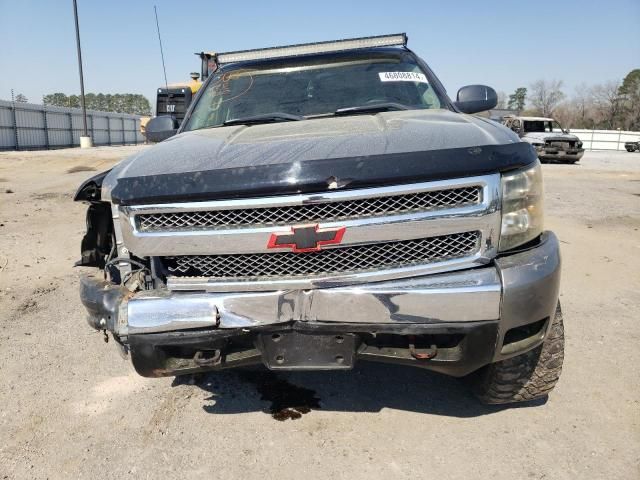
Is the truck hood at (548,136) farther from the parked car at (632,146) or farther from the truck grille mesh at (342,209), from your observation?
the parked car at (632,146)

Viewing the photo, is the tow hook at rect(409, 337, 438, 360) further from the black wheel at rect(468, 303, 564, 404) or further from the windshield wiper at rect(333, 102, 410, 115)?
the windshield wiper at rect(333, 102, 410, 115)

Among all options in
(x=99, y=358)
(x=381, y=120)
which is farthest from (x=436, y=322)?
(x=99, y=358)

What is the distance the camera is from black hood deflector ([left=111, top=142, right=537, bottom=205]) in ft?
6.57

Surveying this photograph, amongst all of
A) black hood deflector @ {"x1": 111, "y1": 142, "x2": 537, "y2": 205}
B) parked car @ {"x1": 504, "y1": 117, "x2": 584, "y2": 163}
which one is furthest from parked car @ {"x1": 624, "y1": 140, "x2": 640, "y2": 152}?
black hood deflector @ {"x1": 111, "y1": 142, "x2": 537, "y2": 205}

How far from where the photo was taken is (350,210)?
207cm

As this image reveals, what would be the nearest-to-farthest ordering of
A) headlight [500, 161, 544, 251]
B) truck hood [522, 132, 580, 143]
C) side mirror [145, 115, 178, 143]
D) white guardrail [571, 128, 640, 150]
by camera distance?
headlight [500, 161, 544, 251] < side mirror [145, 115, 178, 143] < truck hood [522, 132, 580, 143] < white guardrail [571, 128, 640, 150]

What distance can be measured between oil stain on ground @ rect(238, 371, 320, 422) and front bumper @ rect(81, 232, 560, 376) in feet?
2.10

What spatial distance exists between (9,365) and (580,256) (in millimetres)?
5453

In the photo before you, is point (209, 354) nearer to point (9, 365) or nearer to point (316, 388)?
point (316, 388)

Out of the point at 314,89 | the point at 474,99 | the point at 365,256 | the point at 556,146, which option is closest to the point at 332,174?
the point at 365,256

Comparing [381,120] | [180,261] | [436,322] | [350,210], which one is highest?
[381,120]

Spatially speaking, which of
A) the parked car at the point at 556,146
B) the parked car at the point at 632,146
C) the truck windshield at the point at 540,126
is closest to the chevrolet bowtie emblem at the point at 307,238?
the parked car at the point at 556,146

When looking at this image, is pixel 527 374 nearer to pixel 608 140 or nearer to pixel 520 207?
pixel 520 207

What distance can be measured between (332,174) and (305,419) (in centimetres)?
139
